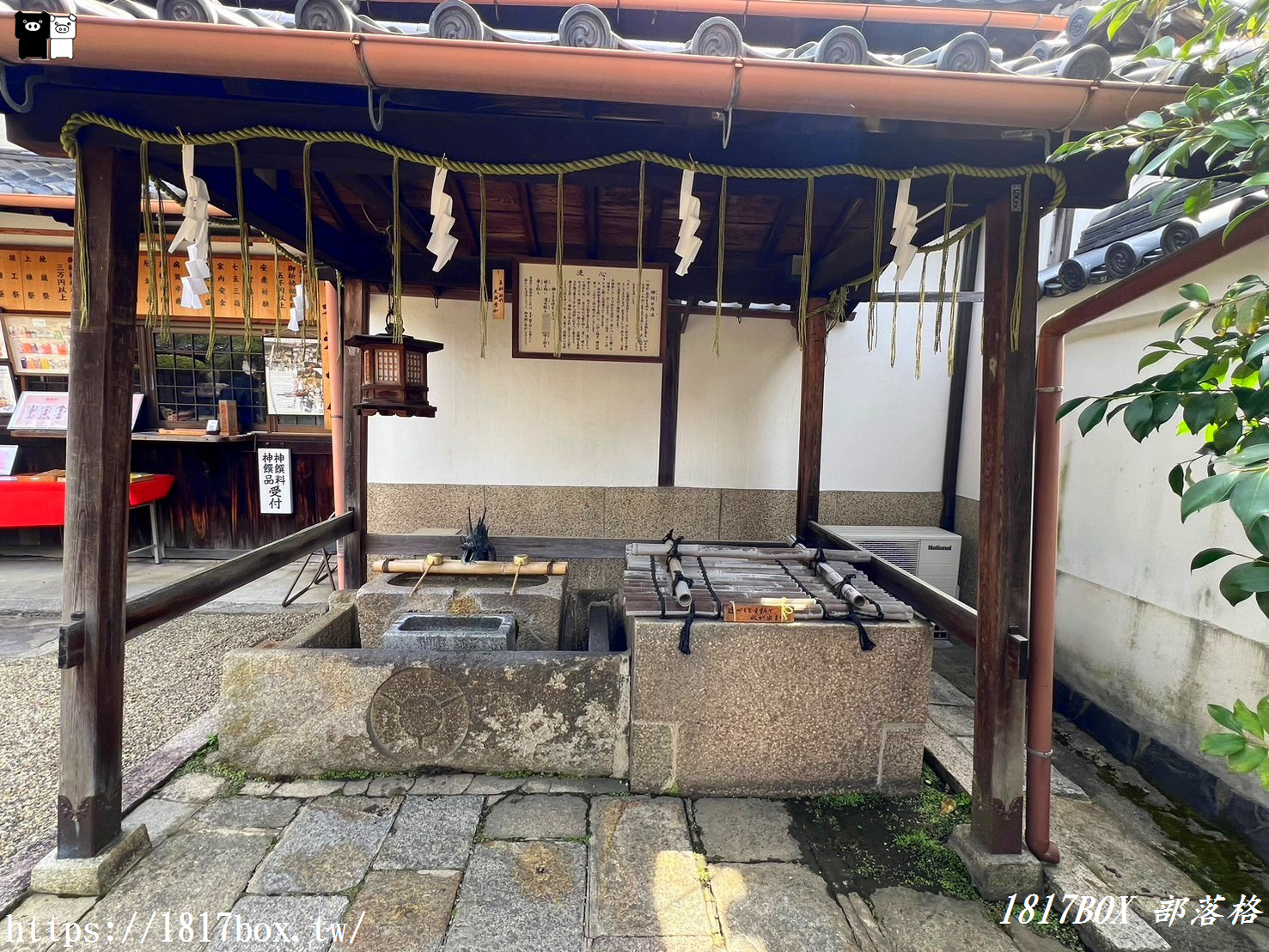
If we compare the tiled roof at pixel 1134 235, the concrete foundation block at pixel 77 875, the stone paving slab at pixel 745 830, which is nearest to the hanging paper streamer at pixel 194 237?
the concrete foundation block at pixel 77 875

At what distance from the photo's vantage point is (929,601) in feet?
10.6

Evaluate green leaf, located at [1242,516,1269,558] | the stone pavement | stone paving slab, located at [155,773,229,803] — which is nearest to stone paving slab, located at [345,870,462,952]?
the stone pavement

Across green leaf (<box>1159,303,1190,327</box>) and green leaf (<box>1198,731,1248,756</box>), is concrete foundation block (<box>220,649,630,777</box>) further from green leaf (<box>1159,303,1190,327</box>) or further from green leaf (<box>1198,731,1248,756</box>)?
green leaf (<box>1159,303,1190,327</box>)

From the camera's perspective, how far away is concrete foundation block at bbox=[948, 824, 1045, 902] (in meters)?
2.45

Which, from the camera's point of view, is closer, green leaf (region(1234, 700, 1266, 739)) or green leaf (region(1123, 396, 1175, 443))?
green leaf (region(1234, 700, 1266, 739))

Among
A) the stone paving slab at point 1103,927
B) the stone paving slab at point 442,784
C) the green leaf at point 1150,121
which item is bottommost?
the stone paving slab at point 1103,927

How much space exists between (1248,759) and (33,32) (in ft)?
14.2

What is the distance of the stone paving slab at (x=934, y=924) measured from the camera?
2.20 meters

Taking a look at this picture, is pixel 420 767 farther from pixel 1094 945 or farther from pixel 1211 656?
pixel 1211 656

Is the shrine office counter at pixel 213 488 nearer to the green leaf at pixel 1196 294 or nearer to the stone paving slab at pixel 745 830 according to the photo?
the stone paving slab at pixel 745 830

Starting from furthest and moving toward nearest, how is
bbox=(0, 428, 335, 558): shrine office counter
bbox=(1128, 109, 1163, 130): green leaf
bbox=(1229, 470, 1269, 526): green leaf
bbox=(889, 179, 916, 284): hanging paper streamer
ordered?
1. bbox=(0, 428, 335, 558): shrine office counter
2. bbox=(889, 179, 916, 284): hanging paper streamer
3. bbox=(1128, 109, 1163, 130): green leaf
4. bbox=(1229, 470, 1269, 526): green leaf

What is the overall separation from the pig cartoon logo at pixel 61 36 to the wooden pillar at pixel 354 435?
2822mm

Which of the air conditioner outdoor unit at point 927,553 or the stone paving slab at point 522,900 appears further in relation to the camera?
the air conditioner outdoor unit at point 927,553

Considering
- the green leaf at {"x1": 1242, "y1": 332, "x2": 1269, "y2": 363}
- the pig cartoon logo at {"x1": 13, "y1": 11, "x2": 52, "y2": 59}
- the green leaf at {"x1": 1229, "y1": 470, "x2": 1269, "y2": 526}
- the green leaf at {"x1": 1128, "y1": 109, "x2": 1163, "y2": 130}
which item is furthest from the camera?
the pig cartoon logo at {"x1": 13, "y1": 11, "x2": 52, "y2": 59}
